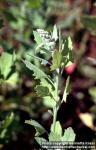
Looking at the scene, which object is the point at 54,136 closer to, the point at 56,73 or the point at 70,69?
the point at 56,73

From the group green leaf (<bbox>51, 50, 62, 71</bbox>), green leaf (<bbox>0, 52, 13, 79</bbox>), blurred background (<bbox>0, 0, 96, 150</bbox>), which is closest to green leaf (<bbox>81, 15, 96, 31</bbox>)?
blurred background (<bbox>0, 0, 96, 150</bbox>)

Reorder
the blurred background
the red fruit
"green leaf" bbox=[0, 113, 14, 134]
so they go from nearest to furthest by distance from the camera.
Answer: "green leaf" bbox=[0, 113, 14, 134] → the blurred background → the red fruit

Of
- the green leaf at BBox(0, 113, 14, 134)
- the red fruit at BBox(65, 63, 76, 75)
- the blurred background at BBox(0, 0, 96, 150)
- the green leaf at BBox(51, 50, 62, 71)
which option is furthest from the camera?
the red fruit at BBox(65, 63, 76, 75)

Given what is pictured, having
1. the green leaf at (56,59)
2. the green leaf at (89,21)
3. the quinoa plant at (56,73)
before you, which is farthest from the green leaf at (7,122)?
the green leaf at (89,21)

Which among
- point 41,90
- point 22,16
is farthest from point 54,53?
point 22,16

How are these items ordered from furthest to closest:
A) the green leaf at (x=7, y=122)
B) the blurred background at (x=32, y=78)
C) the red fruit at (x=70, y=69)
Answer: the red fruit at (x=70, y=69) → the blurred background at (x=32, y=78) → the green leaf at (x=7, y=122)

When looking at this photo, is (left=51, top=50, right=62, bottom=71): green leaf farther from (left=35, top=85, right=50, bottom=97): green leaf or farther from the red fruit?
the red fruit

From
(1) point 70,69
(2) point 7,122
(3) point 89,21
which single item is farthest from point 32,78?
(2) point 7,122

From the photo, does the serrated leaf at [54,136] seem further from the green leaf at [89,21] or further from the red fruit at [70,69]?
the red fruit at [70,69]
